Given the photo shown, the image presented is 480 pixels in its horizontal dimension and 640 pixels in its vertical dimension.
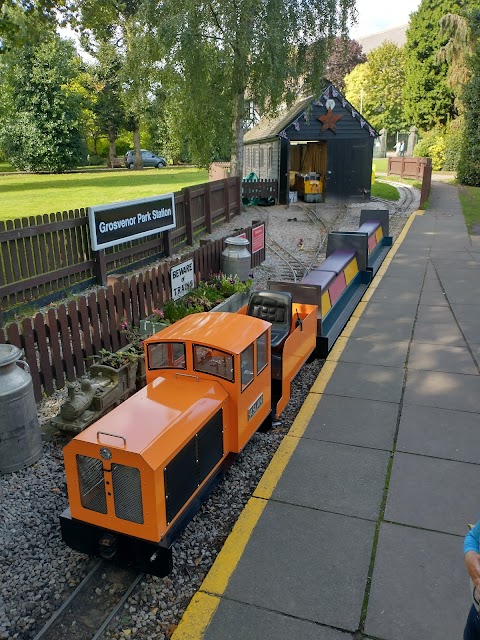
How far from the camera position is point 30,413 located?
5.80m

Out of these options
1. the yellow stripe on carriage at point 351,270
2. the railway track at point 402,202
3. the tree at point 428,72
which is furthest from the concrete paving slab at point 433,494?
the tree at point 428,72

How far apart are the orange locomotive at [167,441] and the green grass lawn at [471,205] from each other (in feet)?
52.5

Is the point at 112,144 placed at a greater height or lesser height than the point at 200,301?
greater

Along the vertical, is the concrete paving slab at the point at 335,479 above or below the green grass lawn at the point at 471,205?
below

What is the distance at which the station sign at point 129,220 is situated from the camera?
11531 mm

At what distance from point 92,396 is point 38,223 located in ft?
17.9

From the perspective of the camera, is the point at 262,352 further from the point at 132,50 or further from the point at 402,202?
the point at 402,202

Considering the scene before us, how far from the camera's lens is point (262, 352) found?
596 cm

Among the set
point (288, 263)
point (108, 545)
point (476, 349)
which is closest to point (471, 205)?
point (288, 263)

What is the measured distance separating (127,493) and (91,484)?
373 mm

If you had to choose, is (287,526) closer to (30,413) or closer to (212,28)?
(30,413)

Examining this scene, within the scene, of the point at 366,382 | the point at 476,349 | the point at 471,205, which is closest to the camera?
the point at 366,382

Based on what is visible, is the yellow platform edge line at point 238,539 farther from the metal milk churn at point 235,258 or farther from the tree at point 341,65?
the tree at point 341,65

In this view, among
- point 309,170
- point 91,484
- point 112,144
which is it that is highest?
point 112,144
